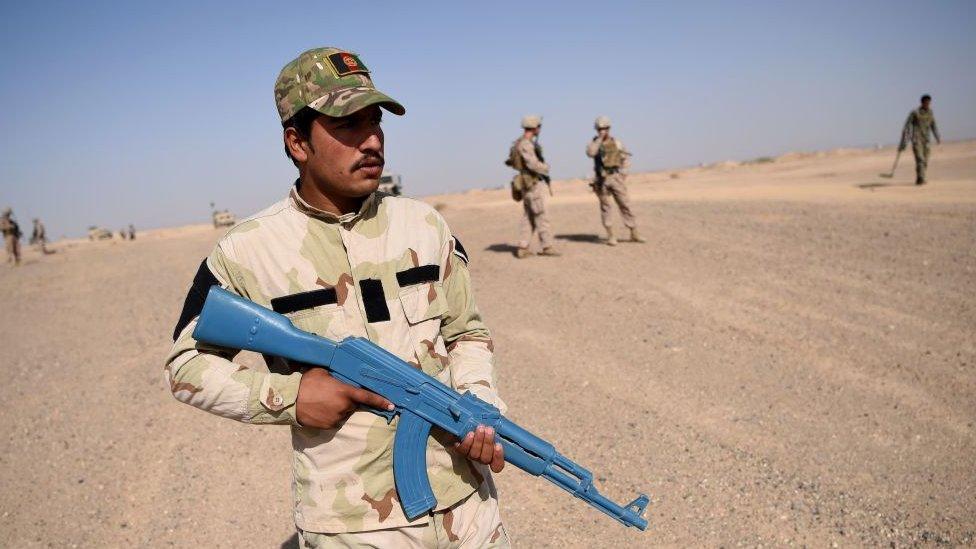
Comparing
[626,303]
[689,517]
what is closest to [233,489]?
[689,517]

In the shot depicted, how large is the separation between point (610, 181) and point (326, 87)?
9359 millimetres

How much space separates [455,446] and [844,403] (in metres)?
4.34

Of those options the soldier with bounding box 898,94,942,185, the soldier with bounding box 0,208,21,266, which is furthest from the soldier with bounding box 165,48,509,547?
the soldier with bounding box 0,208,21,266

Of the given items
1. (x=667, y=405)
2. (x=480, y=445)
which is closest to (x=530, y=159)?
(x=667, y=405)

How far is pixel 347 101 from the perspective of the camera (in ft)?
5.92

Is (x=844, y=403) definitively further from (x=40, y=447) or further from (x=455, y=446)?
(x=40, y=447)

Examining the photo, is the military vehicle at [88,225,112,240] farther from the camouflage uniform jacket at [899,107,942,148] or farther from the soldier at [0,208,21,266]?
the camouflage uniform jacket at [899,107,942,148]

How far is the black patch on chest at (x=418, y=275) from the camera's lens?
1968mm

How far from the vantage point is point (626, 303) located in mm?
7773

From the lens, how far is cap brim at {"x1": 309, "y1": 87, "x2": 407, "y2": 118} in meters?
1.79

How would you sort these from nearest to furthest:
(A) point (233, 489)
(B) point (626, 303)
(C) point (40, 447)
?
1. (A) point (233, 489)
2. (C) point (40, 447)
3. (B) point (626, 303)

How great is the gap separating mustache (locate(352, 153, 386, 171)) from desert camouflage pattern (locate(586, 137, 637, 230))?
30.0 feet

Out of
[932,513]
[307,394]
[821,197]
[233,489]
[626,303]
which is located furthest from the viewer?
[821,197]

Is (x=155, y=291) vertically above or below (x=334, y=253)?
below
